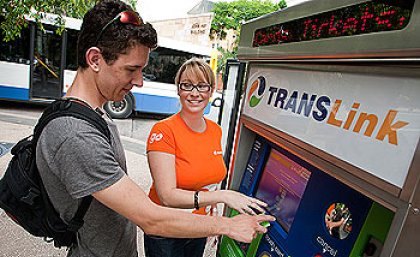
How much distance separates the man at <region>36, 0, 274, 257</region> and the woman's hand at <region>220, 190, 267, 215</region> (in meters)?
0.21

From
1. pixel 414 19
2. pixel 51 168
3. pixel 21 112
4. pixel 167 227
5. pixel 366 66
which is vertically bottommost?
pixel 21 112

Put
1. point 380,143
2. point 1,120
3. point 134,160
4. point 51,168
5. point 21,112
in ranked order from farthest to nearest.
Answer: point 21,112 < point 1,120 < point 134,160 < point 51,168 < point 380,143

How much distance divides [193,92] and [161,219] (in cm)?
80

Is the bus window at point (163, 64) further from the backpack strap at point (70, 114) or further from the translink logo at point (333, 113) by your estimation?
the backpack strap at point (70, 114)

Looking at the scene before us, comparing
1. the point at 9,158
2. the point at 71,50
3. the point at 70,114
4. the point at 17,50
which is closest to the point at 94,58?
the point at 70,114

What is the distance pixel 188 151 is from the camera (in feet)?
4.85

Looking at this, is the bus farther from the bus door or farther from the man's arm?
the man's arm

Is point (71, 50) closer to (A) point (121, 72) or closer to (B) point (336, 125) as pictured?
(A) point (121, 72)

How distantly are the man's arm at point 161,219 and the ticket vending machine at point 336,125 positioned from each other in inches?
11.2

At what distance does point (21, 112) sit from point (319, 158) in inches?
309

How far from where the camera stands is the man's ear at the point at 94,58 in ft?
3.19

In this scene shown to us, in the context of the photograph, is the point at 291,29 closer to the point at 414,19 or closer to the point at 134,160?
the point at 414,19

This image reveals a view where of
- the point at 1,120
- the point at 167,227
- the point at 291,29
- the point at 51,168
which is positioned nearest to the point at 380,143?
the point at 291,29

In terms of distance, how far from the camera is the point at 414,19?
0.63m
